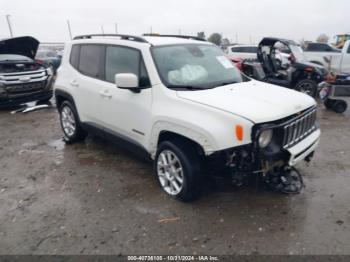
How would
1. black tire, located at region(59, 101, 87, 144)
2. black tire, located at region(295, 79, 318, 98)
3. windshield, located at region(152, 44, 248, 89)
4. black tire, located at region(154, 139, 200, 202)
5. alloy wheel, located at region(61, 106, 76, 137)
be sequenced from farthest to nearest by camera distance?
black tire, located at region(295, 79, 318, 98) < alloy wheel, located at region(61, 106, 76, 137) < black tire, located at region(59, 101, 87, 144) < windshield, located at region(152, 44, 248, 89) < black tire, located at region(154, 139, 200, 202)

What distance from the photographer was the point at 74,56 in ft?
16.7

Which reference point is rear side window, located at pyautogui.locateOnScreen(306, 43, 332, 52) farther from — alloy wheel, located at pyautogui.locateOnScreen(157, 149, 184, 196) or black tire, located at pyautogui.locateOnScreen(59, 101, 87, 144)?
alloy wheel, located at pyautogui.locateOnScreen(157, 149, 184, 196)

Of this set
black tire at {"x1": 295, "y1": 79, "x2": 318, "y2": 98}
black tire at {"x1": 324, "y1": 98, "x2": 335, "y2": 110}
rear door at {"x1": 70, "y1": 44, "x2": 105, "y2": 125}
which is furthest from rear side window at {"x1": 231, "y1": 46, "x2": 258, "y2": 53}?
rear door at {"x1": 70, "y1": 44, "x2": 105, "y2": 125}

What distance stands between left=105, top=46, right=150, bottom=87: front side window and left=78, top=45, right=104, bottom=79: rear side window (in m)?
0.17

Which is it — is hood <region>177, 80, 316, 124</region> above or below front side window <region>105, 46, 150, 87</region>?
below

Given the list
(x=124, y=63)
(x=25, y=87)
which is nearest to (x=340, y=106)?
(x=124, y=63)

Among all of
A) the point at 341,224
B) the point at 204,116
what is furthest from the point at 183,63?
the point at 341,224

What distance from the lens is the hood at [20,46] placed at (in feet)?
29.3

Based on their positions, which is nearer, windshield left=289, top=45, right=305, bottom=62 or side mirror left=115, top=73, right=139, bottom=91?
side mirror left=115, top=73, right=139, bottom=91

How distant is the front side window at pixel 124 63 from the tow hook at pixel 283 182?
190 cm

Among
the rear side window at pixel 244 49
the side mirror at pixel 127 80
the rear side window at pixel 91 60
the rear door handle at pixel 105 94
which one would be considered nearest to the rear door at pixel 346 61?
the rear side window at pixel 244 49

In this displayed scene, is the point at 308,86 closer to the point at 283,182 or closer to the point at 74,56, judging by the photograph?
the point at 283,182

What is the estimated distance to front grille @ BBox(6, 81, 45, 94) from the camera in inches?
321

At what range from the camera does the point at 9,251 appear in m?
2.85
